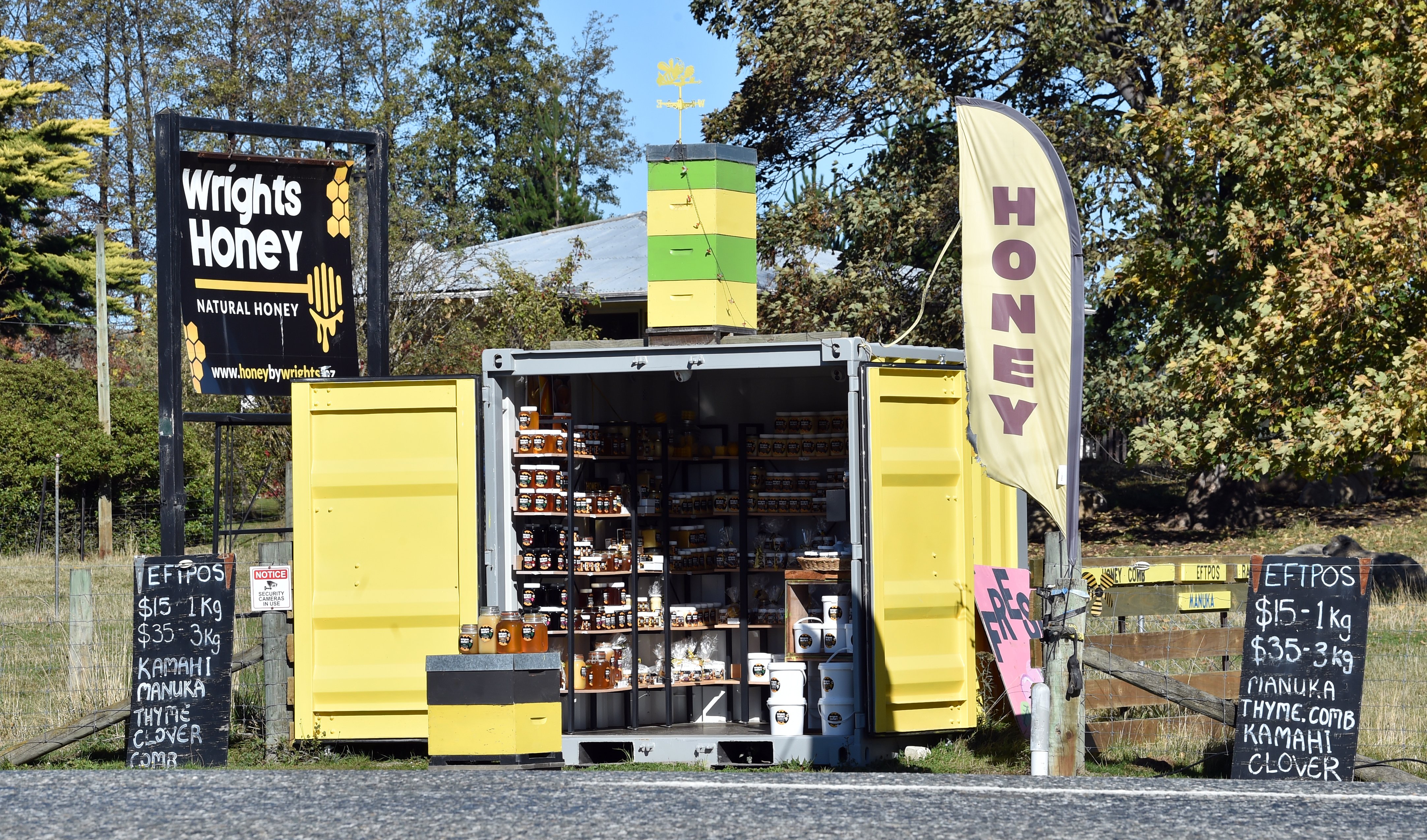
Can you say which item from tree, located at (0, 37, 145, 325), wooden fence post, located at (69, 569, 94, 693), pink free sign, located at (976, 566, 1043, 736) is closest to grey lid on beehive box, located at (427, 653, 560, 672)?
pink free sign, located at (976, 566, 1043, 736)

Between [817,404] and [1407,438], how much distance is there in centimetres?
807

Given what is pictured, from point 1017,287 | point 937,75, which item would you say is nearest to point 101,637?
point 1017,287

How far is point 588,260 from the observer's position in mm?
31328

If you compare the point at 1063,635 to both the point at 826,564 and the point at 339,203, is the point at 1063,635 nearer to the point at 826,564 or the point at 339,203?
the point at 826,564

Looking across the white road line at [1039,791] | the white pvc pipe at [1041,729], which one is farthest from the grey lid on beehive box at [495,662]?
the white pvc pipe at [1041,729]

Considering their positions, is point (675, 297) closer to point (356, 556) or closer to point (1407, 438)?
point (356, 556)

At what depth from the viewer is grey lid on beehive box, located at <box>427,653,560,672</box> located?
349 inches

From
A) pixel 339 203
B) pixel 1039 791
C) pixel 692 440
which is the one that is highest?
pixel 339 203

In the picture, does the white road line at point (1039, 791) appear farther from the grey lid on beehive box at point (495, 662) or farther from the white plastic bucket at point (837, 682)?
the white plastic bucket at point (837, 682)

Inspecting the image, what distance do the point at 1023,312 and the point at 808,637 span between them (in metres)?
3.48

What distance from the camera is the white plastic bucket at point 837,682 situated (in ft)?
33.5

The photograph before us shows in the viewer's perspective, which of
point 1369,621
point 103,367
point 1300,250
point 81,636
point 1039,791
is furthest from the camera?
point 103,367

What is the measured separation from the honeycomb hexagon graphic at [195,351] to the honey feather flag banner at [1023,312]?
5.94 metres

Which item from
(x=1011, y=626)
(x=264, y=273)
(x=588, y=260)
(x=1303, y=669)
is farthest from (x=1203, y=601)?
(x=588, y=260)
